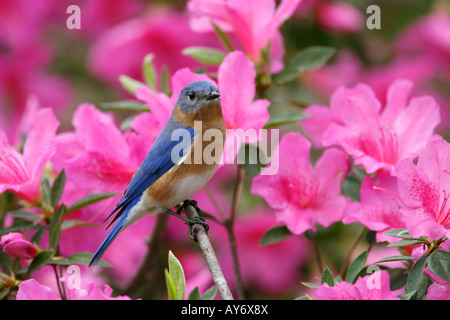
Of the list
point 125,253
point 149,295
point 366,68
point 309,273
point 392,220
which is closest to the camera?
point 392,220

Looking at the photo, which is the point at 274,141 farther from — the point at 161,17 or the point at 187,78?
the point at 161,17

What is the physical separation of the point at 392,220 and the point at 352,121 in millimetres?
214

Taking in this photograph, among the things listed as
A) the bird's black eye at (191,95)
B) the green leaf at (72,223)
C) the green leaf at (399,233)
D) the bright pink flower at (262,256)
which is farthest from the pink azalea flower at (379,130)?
the bright pink flower at (262,256)

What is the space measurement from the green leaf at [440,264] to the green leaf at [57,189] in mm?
723

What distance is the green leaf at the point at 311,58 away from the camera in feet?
5.11

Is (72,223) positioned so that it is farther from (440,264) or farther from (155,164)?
(440,264)

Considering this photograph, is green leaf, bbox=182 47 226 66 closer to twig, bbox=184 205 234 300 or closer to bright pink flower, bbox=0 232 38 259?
twig, bbox=184 205 234 300

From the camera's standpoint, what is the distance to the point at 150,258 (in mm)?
1593

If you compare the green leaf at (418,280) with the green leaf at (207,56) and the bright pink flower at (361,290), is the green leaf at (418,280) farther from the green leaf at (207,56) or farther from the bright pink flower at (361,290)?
the green leaf at (207,56)

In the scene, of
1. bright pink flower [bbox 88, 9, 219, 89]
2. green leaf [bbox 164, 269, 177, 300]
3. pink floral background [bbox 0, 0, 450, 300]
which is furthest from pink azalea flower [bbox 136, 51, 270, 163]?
bright pink flower [bbox 88, 9, 219, 89]

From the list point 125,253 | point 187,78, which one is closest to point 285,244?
point 125,253

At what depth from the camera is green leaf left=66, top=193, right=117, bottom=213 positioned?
52.1 inches

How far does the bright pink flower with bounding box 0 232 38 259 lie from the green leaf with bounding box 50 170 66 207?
15 cm
